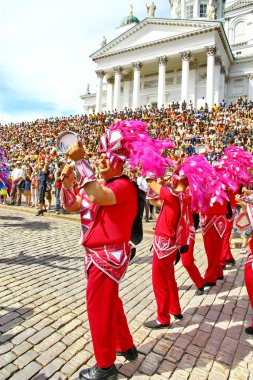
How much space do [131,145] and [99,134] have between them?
21732mm

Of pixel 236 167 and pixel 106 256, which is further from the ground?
pixel 236 167

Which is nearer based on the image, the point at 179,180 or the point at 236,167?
the point at 179,180

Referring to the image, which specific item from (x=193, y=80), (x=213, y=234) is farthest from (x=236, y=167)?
(x=193, y=80)

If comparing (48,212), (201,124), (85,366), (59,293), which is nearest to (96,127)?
(201,124)

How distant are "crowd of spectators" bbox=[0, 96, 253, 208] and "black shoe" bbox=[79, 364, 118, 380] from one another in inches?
244

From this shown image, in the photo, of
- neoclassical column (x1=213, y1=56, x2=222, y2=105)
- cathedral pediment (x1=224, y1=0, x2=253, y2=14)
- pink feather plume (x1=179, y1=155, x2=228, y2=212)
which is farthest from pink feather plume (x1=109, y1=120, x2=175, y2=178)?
cathedral pediment (x1=224, y1=0, x2=253, y2=14)

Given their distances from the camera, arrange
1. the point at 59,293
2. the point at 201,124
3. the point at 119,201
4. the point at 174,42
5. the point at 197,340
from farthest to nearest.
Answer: the point at 174,42 < the point at 201,124 < the point at 59,293 < the point at 197,340 < the point at 119,201

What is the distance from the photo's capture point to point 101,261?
8.16 ft

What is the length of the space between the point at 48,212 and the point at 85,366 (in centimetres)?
956

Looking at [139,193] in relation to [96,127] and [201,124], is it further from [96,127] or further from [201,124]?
[96,127]

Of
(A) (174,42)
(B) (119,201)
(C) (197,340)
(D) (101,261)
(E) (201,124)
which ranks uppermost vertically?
(A) (174,42)

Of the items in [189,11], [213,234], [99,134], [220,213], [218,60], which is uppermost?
[189,11]

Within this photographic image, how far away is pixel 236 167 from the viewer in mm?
5410

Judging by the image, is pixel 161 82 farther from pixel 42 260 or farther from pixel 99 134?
pixel 42 260
